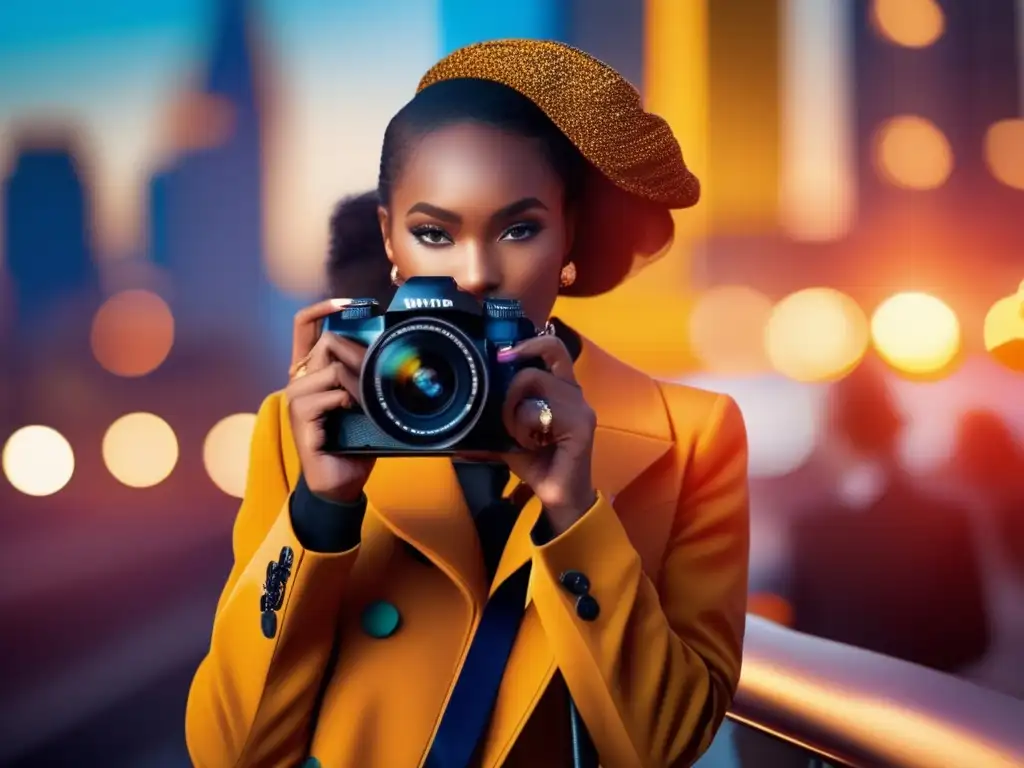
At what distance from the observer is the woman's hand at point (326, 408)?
766 mm

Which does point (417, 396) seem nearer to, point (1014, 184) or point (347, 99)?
point (347, 99)

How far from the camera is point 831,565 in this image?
1.36 metres

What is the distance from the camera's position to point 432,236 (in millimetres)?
875

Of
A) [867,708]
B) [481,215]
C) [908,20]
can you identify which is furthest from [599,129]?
[908,20]

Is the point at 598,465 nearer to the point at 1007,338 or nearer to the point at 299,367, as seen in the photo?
the point at 299,367

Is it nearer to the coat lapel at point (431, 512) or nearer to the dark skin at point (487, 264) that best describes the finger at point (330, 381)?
the dark skin at point (487, 264)

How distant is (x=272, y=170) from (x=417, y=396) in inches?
26.6

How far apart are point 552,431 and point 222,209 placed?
2.33 feet

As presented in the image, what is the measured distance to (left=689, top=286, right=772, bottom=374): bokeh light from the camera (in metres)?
1.34

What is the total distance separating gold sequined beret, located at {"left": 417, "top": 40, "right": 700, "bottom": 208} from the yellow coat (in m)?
0.23

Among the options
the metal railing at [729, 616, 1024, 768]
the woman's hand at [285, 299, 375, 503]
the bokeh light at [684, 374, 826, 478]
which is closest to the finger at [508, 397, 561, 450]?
the woman's hand at [285, 299, 375, 503]

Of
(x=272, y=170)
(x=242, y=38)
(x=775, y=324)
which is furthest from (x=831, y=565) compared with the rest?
(x=242, y=38)

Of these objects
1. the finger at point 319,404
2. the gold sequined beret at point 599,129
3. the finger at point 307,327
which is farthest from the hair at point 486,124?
the finger at point 319,404

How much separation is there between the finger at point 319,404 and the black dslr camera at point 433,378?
0.08ft
